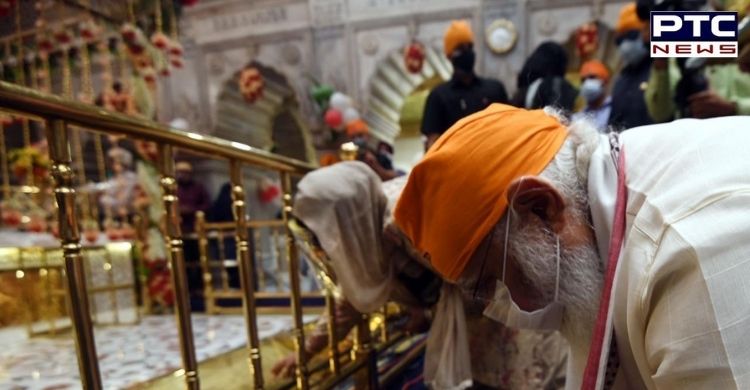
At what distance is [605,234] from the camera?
2.73ft

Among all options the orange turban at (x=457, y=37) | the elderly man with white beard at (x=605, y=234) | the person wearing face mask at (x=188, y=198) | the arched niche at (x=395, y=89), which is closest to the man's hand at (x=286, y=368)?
the elderly man with white beard at (x=605, y=234)

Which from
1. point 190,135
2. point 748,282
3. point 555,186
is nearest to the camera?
point 748,282

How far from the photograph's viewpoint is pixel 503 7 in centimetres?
442

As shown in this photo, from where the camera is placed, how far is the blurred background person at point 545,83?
6.14ft

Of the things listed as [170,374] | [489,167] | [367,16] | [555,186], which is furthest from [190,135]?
[367,16]

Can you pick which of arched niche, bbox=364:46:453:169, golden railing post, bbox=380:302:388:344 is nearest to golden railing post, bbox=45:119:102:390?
golden railing post, bbox=380:302:388:344

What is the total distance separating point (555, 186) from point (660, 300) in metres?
0.27

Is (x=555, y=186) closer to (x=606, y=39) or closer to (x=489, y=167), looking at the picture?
(x=489, y=167)

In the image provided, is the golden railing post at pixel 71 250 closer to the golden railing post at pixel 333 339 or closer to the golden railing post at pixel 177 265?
the golden railing post at pixel 177 265

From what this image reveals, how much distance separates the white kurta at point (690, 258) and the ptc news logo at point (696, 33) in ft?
1.02

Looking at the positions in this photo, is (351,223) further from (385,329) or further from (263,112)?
(263,112)

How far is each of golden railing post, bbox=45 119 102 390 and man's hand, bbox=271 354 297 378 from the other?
741 mm

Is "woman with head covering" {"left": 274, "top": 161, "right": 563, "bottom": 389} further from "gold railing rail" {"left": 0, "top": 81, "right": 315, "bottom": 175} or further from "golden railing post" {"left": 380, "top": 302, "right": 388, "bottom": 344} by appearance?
"golden railing post" {"left": 380, "top": 302, "right": 388, "bottom": 344}

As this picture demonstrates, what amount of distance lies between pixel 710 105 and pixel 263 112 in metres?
4.95
